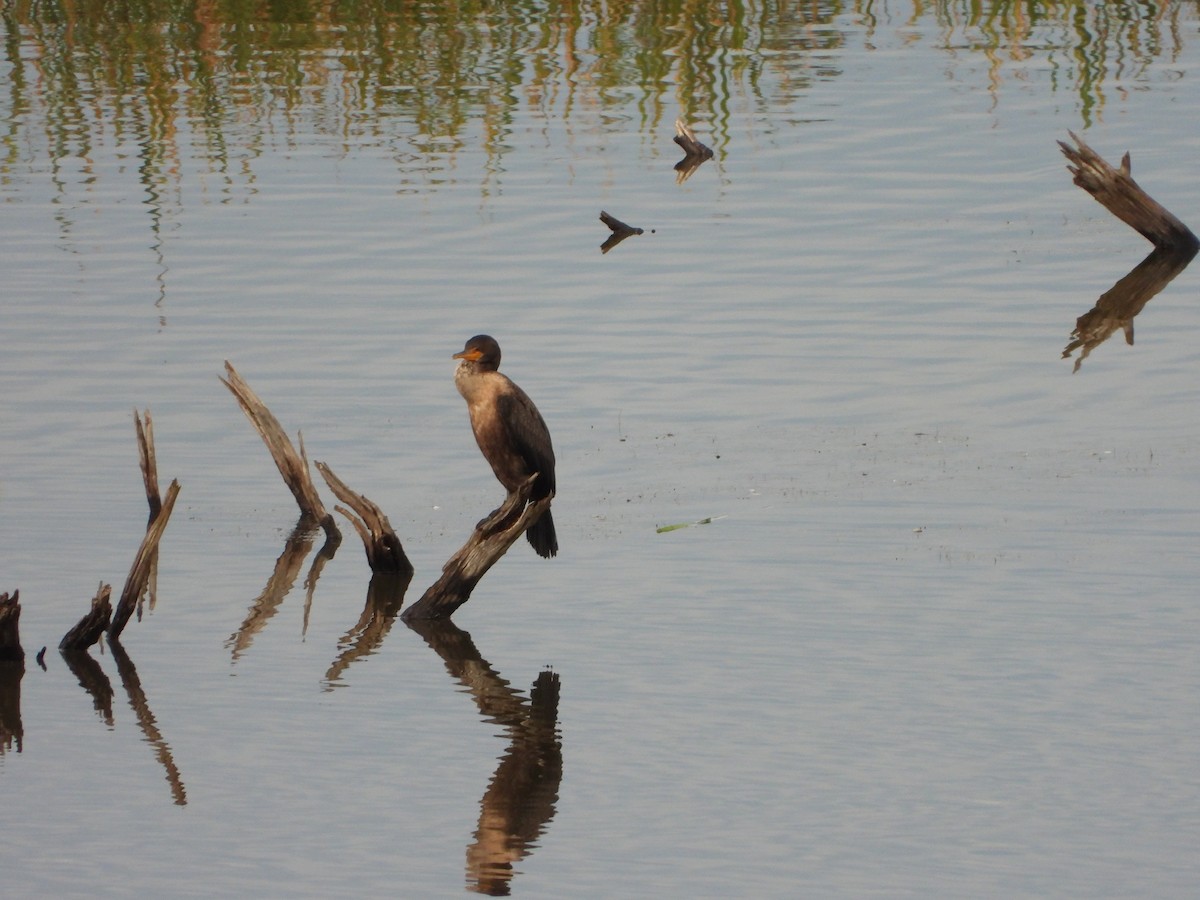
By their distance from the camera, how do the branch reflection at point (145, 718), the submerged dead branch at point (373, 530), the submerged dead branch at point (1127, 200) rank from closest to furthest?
the branch reflection at point (145, 718) < the submerged dead branch at point (373, 530) < the submerged dead branch at point (1127, 200)

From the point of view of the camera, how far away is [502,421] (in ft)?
38.3

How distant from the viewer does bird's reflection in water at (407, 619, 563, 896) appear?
27.1 feet

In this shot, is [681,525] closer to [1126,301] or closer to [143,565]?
[143,565]

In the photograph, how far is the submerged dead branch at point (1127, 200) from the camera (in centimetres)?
1784

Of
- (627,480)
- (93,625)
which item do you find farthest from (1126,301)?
(93,625)

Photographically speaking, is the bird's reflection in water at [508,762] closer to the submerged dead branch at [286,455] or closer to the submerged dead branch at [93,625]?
the submerged dead branch at [93,625]

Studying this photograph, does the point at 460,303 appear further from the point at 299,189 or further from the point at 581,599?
the point at 581,599

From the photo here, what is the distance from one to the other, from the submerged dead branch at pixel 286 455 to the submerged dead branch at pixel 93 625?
73.8 inches

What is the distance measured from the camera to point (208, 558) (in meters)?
11.9

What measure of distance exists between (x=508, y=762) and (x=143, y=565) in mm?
2021

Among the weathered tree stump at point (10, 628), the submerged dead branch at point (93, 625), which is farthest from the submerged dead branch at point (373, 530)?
the weathered tree stump at point (10, 628)

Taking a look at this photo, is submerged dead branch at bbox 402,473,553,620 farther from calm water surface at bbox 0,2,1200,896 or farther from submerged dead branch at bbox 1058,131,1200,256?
submerged dead branch at bbox 1058,131,1200,256

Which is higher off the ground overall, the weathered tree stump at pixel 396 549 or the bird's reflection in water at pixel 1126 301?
the weathered tree stump at pixel 396 549

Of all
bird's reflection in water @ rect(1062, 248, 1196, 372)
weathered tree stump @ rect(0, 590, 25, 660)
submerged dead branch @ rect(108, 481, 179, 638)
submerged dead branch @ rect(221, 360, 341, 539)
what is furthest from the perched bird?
bird's reflection in water @ rect(1062, 248, 1196, 372)
